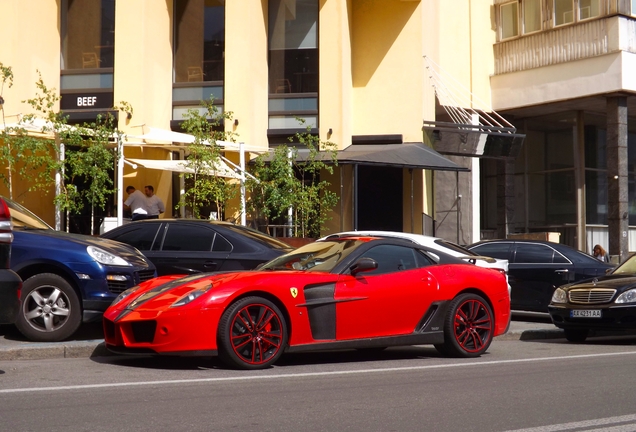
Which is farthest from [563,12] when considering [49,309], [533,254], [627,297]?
[49,309]

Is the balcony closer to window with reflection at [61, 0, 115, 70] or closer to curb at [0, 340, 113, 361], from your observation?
window with reflection at [61, 0, 115, 70]

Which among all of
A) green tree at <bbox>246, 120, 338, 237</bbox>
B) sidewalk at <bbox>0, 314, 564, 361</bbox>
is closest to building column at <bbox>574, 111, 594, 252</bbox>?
green tree at <bbox>246, 120, 338, 237</bbox>

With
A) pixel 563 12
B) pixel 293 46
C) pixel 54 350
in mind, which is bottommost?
pixel 54 350

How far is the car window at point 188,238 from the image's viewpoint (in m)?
12.3

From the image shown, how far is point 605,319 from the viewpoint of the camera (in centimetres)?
1277

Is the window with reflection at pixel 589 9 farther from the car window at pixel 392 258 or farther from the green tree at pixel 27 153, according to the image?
the car window at pixel 392 258

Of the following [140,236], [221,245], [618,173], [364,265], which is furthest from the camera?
[618,173]

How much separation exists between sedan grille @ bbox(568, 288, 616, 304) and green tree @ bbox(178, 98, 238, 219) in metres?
9.74

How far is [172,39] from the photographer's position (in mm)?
24422

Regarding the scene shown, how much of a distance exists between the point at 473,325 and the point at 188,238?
4183 millimetres

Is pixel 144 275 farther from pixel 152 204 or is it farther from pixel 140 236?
pixel 152 204

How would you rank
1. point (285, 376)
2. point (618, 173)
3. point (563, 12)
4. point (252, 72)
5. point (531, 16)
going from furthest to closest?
point (531, 16), point (563, 12), point (618, 173), point (252, 72), point (285, 376)

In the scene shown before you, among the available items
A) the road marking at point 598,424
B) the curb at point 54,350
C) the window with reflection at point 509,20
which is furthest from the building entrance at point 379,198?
the road marking at point 598,424

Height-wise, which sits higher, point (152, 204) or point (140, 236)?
point (152, 204)
